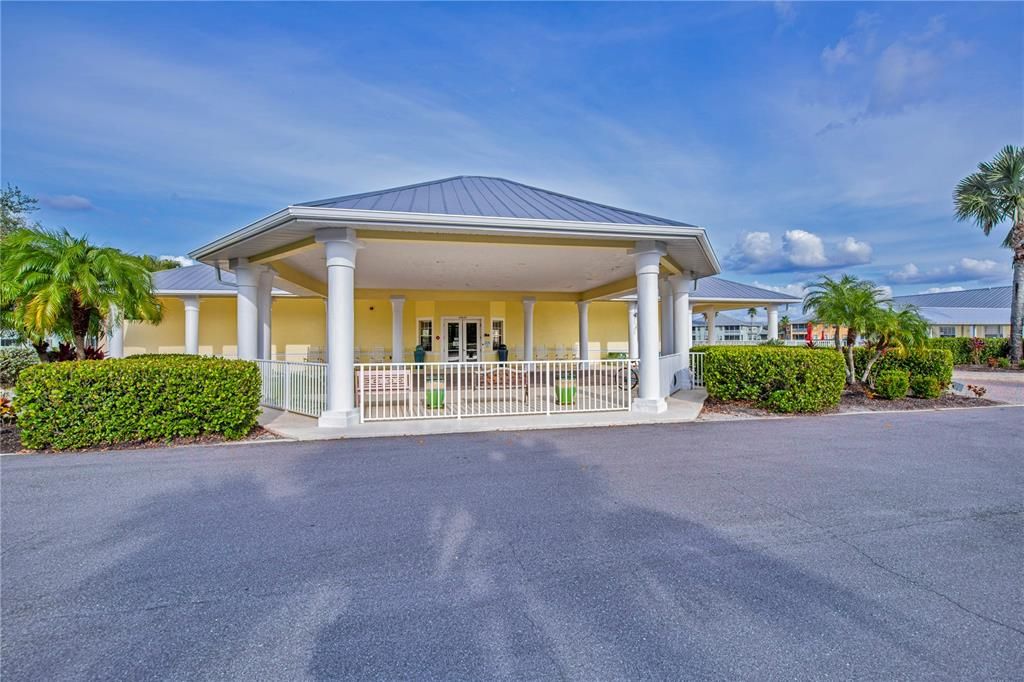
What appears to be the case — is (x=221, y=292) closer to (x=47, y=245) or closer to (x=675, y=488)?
(x=47, y=245)

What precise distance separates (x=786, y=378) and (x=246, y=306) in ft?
36.8

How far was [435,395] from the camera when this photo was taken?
898 centimetres

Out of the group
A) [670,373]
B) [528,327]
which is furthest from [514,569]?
[528,327]

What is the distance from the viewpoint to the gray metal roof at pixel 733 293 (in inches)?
789

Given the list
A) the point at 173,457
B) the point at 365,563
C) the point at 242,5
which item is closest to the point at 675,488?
the point at 365,563

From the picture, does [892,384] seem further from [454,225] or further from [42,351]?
[42,351]

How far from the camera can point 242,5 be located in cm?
864

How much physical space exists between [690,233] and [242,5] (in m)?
9.38

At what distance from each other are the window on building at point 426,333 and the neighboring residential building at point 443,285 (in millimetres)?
61

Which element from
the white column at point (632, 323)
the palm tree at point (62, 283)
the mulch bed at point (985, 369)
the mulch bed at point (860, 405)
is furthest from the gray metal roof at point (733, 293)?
the palm tree at point (62, 283)

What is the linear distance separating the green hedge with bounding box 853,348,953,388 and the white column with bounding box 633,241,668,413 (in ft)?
20.5

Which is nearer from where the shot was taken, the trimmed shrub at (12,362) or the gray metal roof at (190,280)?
the trimmed shrub at (12,362)

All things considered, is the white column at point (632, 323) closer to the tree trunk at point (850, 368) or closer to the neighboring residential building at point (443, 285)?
the neighboring residential building at point (443, 285)

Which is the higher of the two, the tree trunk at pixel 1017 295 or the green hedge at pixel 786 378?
the tree trunk at pixel 1017 295
